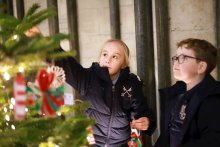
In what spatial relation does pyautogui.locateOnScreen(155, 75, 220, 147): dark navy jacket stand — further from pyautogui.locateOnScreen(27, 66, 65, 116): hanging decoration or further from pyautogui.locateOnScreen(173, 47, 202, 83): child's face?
pyautogui.locateOnScreen(27, 66, 65, 116): hanging decoration

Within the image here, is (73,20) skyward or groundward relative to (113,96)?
skyward

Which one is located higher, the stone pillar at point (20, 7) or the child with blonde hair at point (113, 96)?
the stone pillar at point (20, 7)

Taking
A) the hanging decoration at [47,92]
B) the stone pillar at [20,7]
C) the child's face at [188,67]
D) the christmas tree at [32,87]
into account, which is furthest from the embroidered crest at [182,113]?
the stone pillar at [20,7]

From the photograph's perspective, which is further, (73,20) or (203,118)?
(73,20)

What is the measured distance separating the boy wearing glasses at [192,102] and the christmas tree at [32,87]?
2.31 ft

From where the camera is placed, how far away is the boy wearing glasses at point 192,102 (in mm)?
1544

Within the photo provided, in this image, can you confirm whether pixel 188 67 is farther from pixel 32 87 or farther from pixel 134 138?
pixel 32 87

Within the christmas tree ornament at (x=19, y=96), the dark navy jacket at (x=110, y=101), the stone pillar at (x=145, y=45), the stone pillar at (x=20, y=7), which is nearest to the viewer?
the christmas tree ornament at (x=19, y=96)

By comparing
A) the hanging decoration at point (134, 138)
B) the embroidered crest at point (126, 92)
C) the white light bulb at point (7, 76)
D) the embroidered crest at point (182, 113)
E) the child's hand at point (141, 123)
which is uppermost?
the white light bulb at point (7, 76)

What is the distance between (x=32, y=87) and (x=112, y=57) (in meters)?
1.00

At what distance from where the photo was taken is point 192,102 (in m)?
1.62

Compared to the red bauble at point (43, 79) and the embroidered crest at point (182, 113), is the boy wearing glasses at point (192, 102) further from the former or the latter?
the red bauble at point (43, 79)

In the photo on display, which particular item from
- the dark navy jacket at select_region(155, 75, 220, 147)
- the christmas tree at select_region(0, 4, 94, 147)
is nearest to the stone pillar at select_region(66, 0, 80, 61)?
the dark navy jacket at select_region(155, 75, 220, 147)

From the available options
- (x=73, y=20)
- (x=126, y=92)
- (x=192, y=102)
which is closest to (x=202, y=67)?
(x=192, y=102)
